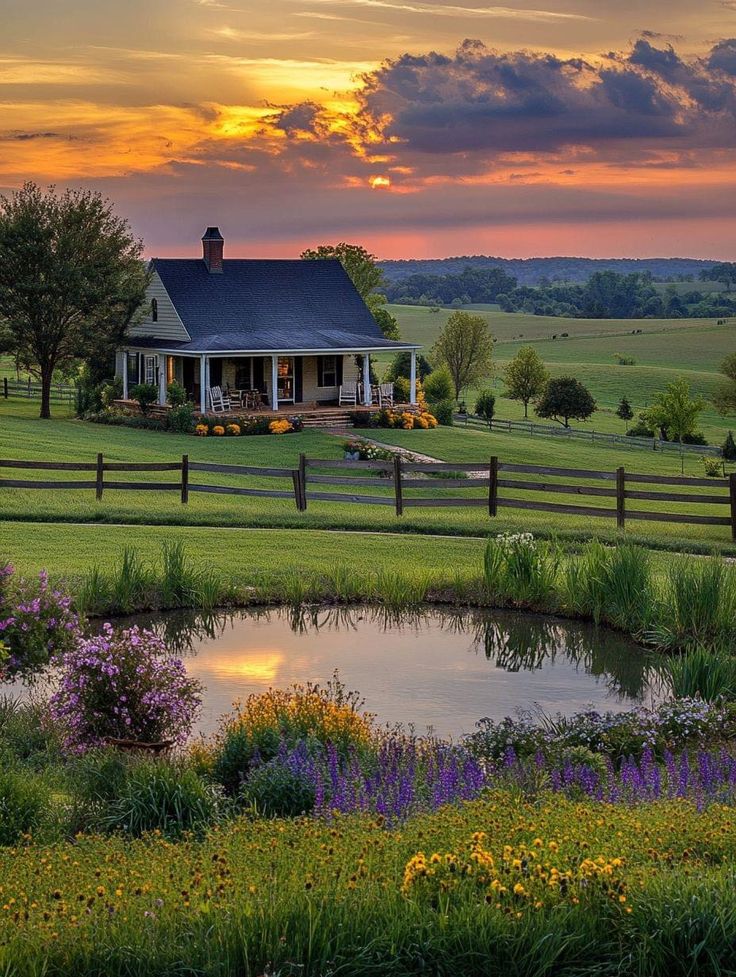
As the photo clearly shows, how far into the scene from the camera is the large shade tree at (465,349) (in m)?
83.0

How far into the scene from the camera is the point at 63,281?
54.7 meters

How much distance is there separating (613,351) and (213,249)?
83.9m

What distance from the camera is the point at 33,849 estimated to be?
7867 millimetres

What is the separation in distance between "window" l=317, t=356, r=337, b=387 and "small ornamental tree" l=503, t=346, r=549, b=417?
2297 centimetres

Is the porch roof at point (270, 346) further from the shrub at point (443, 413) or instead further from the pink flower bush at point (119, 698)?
the pink flower bush at point (119, 698)

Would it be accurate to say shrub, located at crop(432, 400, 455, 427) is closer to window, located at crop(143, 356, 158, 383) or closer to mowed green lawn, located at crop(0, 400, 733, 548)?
mowed green lawn, located at crop(0, 400, 733, 548)

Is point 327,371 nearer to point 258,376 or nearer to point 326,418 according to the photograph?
point 258,376

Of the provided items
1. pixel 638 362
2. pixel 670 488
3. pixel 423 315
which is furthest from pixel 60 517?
pixel 423 315

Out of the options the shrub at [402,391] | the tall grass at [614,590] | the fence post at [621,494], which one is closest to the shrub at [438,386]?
the shrub at [402,391]

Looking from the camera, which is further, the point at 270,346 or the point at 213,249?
the point at 213,249

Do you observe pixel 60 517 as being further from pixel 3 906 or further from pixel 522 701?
pixel 3 906

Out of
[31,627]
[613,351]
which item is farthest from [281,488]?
[613,351]

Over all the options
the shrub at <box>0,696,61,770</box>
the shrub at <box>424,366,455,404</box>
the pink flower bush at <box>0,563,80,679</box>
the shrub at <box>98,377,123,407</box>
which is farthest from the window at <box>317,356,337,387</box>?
the shrub at <box>0,696,61,770</box>

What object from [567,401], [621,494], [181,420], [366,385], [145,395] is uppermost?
[366,385]
